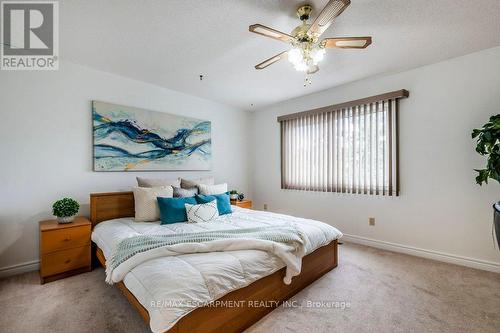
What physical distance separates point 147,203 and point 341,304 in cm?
230

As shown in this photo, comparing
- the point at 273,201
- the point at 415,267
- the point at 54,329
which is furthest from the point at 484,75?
the point at 54,329

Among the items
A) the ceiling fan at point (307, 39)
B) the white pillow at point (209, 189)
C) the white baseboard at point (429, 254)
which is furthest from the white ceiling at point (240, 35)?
the white baseboard at point (429, 254)

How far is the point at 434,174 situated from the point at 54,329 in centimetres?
415

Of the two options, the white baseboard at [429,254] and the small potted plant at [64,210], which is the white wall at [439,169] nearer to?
the white baseboard at [429,254]

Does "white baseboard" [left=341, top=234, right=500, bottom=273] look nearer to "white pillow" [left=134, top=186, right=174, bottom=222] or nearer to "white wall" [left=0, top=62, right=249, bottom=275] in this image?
"white pillow" [left=134, top=186, right=174, bottom=222]

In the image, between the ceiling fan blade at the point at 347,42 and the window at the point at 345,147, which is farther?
the window at the point at 345,147

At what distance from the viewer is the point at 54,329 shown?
1.70 meters

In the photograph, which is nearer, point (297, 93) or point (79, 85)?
point (79, 85)

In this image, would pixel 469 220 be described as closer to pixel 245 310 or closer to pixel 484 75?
pixel 484 75

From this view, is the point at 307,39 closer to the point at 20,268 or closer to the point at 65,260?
the point at 65,260

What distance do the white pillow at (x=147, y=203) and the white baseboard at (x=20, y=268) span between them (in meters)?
1.26

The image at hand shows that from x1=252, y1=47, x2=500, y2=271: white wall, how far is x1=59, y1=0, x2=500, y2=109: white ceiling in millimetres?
243

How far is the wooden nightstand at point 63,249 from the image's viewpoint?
237cm

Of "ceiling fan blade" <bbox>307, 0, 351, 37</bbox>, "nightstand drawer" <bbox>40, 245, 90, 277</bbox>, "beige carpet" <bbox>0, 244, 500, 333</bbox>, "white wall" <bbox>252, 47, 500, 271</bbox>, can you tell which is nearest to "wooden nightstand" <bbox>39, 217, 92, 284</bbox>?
"nightstand drawer" <bbox>40, 245, 90, 277</bbox>
